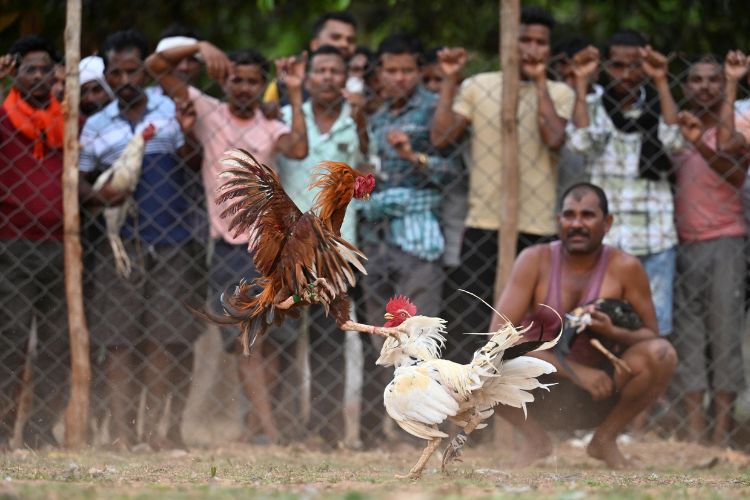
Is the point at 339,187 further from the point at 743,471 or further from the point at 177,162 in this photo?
the point at 743,471

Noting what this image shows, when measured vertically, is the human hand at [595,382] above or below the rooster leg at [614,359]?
below

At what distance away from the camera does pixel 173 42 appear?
780 centimetres

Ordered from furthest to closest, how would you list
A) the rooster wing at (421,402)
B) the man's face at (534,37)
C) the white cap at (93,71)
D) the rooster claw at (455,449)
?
the man's face at (534,37) → the white cap at (93,71) → the rooster claw at (455,449) → the rooster wing at (421,402)

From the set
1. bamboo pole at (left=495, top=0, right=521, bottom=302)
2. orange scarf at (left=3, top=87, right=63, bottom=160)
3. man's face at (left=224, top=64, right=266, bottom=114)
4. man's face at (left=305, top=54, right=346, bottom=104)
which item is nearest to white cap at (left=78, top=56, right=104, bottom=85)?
orange scarf at (left=3, top=87, right=63, bottom=160)

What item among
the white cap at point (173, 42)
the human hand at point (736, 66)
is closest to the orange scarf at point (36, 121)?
the white cap at point (173, 42)

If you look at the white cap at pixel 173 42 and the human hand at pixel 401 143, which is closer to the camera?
the human hand at pixel 401 143

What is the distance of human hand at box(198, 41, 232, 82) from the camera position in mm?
7645

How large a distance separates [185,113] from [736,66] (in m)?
3.37

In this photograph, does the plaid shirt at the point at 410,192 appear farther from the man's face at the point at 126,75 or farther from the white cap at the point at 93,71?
the white cap at the point at 93,71

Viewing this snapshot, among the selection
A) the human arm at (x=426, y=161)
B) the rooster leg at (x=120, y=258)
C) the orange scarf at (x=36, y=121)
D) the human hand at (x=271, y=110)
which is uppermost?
the human hand at (x=271, y=110)

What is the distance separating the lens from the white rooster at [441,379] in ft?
17.6

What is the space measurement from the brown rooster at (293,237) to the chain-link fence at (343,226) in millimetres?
1672

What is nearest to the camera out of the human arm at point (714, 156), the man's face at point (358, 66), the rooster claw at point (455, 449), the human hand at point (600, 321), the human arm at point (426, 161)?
the rooster claw at point (455, 449)

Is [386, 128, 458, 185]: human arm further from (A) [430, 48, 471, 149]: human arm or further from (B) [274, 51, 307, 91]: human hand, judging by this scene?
(B) [274, 51, 307, 91]: human hand
